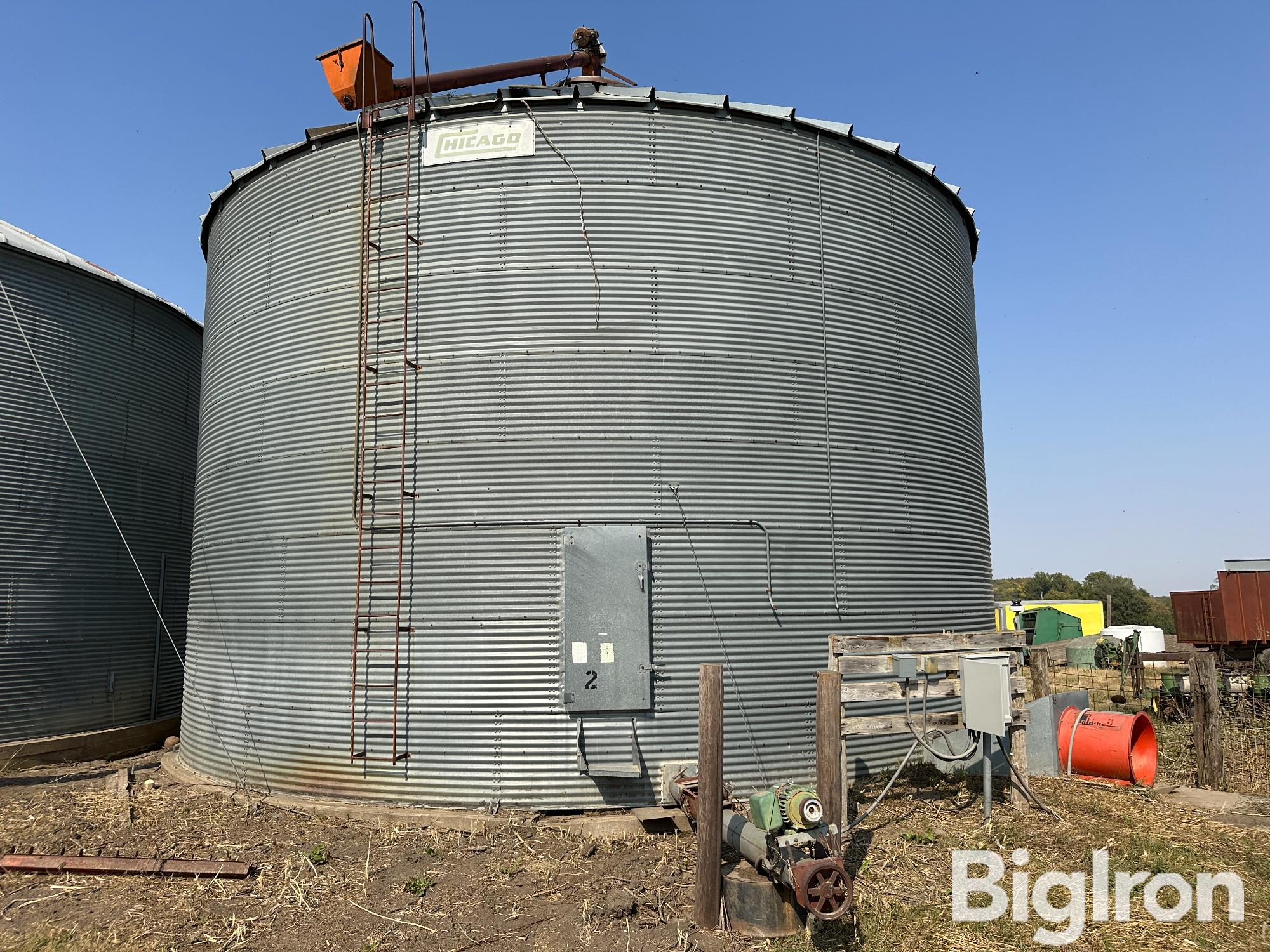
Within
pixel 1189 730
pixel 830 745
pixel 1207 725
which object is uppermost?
pixel 830 745

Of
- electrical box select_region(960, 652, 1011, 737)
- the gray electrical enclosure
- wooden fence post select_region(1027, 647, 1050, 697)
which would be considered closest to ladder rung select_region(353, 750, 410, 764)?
the gray electrical enclosure

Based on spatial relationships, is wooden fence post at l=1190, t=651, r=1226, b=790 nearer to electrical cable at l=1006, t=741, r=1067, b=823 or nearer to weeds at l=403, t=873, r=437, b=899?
electrical cable at l=1006, t=741, r=1067, b=823

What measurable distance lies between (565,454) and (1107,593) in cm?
5891

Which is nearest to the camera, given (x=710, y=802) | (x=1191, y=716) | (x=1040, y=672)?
(x=710, y=802)

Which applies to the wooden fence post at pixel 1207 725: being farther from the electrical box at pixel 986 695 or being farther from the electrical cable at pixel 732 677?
the electrical cable at pixel 732 677

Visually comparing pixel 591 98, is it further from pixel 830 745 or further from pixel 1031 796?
pixel 1031 796

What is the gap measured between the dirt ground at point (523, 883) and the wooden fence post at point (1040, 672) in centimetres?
244

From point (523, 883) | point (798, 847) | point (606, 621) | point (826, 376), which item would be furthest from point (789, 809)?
point (826, 376)

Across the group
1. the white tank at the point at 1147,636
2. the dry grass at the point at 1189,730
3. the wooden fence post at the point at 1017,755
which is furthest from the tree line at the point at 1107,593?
the wooden fence post at the point at 1017,755

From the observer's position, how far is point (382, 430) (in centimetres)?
1005

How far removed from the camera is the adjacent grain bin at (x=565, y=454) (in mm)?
9188

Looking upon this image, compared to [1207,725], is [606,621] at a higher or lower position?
higher

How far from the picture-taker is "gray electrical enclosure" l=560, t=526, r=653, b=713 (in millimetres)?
8977

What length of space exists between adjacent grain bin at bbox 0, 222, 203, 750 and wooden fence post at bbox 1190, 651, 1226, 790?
696 inches
